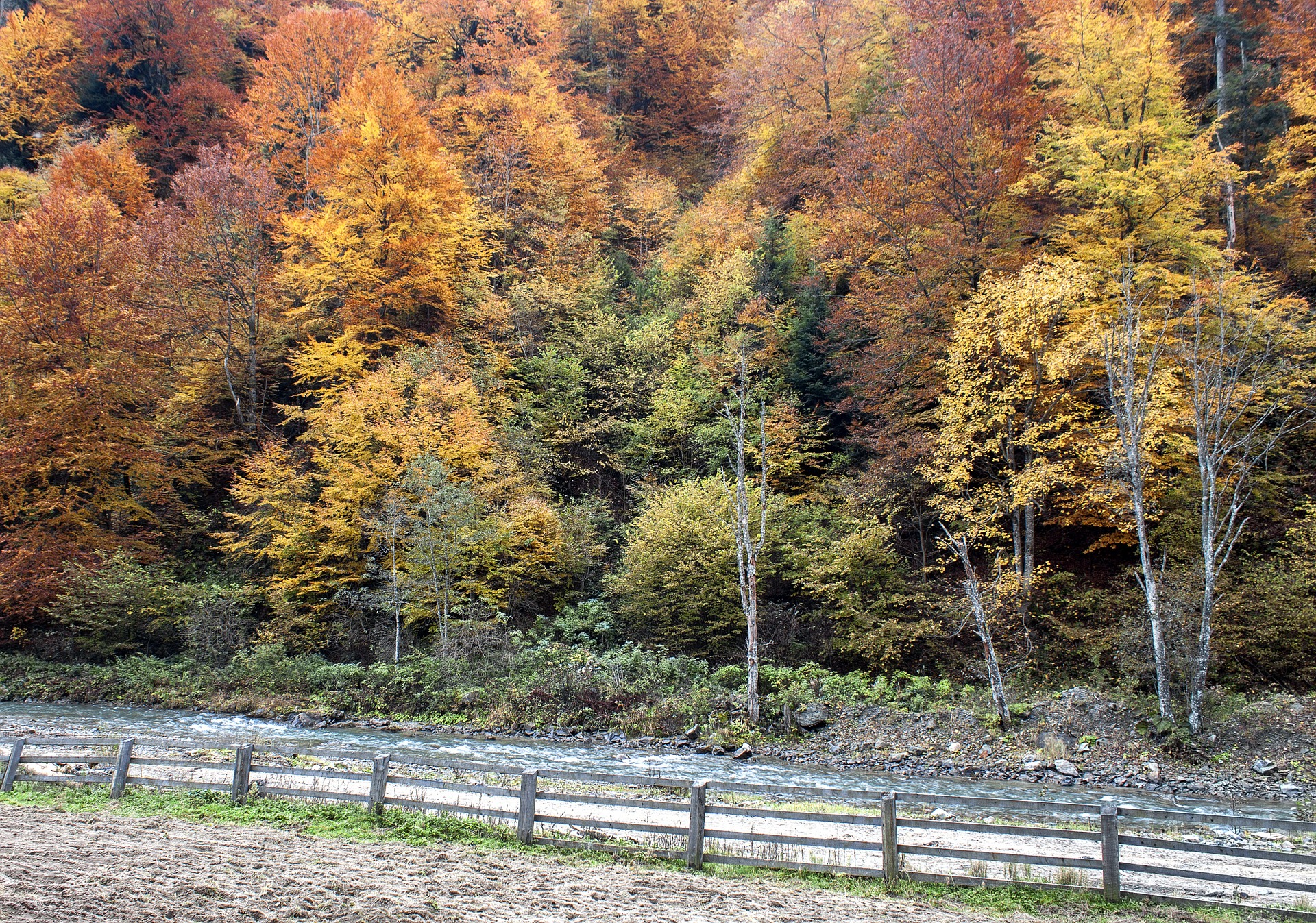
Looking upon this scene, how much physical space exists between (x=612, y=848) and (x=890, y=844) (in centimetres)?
293

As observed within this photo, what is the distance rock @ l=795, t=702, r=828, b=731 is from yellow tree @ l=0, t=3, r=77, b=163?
156ft

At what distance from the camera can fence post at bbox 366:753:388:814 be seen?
8906mm

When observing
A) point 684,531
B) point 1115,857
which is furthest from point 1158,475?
point 1115,857

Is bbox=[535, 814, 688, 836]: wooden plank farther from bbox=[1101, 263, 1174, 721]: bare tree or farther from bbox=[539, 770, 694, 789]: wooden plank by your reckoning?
bbox=[1101, 263, 1174, 721]: bare tree

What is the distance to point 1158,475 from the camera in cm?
1747

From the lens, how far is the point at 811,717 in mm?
16750

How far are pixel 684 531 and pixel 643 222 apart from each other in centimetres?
2183

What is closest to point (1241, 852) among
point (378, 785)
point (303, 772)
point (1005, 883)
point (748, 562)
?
point (1005, 883)

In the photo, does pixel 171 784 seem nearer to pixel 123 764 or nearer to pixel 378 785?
pixel 123 764

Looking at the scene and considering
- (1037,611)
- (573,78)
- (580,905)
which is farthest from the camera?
(573,78)

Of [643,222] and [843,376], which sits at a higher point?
[643,222]

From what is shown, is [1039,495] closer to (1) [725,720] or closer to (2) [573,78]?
(1) [725,720]

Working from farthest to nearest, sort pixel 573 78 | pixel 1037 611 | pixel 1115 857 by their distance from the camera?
pixel 573 78, pixel 1037 611, pixel 1115 857

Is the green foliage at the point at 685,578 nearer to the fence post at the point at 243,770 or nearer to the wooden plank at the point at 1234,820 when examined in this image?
the fence post at the point at 243,770
